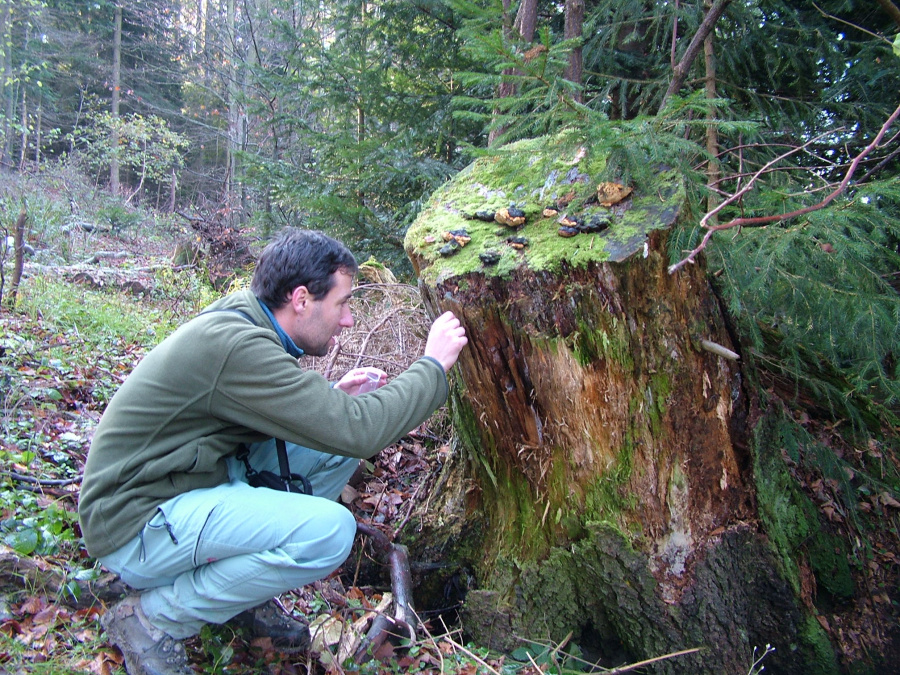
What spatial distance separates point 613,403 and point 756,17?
360 cm

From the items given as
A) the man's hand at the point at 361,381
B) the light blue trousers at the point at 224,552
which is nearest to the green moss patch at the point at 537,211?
the man's hand at the point at 361,381

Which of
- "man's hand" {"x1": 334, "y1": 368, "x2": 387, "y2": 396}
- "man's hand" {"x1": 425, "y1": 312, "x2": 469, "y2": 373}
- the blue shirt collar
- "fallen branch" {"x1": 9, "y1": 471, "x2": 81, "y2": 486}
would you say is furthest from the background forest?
"man's hand" {"x1": 334, "y1": 368, "x2": 387, "y2": 396}

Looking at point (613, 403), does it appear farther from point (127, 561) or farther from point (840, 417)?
point (127, 561)

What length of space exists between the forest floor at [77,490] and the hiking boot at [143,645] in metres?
0.11

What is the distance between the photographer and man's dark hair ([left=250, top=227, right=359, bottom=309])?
229 centimetres

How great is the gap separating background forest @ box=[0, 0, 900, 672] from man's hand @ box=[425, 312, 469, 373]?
0.78 metres

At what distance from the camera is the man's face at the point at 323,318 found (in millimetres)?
2377

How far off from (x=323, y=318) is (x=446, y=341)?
55 cm

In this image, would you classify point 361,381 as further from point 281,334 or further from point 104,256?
point 104,256

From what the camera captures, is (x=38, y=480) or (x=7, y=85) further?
(x=7, y=85)

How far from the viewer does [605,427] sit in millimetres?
2467

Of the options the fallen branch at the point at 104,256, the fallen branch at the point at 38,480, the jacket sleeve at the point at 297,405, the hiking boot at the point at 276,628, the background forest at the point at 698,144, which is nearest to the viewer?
the jacket sleeve at the point at 297,405

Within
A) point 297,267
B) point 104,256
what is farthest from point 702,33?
point 104,256

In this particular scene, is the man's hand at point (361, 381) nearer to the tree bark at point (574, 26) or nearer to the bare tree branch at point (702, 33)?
the bare tree branch at point (702, 33)
